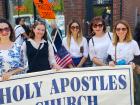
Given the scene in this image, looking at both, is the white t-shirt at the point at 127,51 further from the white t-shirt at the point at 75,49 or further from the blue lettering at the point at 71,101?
the blue lettering at the point at 71,101

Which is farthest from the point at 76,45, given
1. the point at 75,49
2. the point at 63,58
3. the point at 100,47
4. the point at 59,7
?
the point at 59,7

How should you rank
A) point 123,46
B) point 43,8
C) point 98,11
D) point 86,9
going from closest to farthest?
point 123,46 < point 43,8 < point 86,9 < point 98,11

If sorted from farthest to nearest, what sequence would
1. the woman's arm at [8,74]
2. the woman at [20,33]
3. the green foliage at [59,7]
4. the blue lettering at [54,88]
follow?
the green foliage at [59,7] < the woman at [20,33] < the blue lettering at [54,88] < the woman's arm at [8,74]

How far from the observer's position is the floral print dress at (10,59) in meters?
6.04

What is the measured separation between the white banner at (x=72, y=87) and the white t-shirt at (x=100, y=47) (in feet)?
2.57

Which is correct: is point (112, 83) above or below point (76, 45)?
below

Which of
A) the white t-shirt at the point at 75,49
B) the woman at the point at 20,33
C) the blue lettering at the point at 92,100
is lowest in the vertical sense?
the blue lettering at the point at 92,100

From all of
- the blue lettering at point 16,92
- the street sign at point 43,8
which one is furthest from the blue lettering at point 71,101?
the street sign at point 43,8

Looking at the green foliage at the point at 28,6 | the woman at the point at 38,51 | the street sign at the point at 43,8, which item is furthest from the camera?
the green foliage at the point at 28,6

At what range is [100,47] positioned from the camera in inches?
280

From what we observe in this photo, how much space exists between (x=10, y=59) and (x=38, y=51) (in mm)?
662

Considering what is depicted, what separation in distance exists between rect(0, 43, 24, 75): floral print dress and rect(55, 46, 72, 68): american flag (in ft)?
4.01

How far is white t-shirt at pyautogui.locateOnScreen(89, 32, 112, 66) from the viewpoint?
280 inches

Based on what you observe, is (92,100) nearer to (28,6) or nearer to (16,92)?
(16,92)
